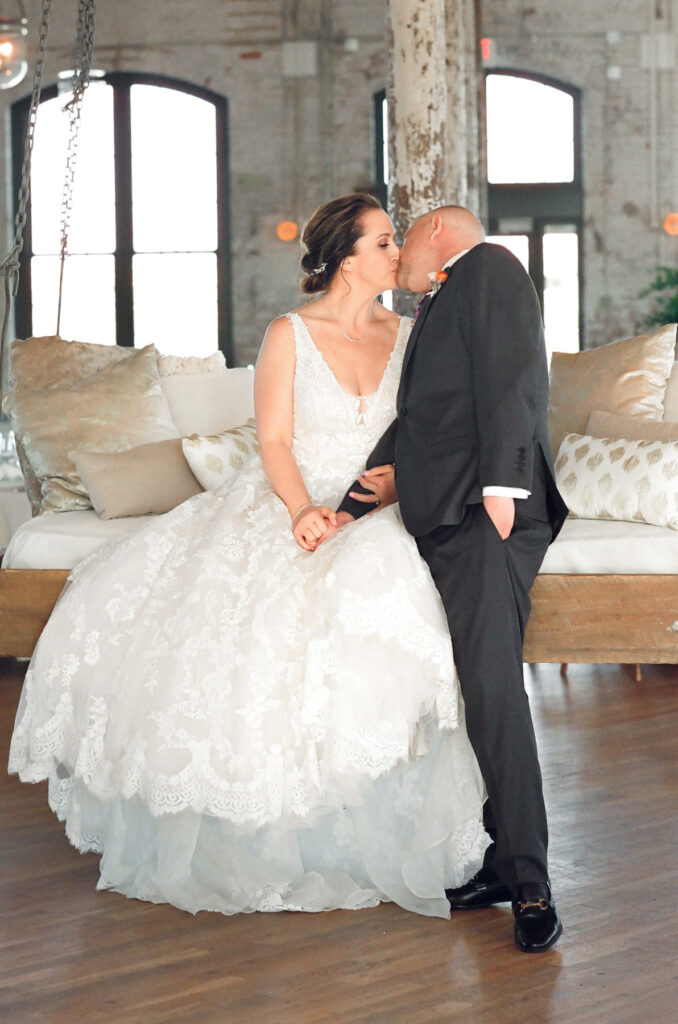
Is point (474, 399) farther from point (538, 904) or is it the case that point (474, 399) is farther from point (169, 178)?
point (169, 178)

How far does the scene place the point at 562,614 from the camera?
345cm

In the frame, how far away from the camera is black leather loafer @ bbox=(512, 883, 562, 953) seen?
2402mm

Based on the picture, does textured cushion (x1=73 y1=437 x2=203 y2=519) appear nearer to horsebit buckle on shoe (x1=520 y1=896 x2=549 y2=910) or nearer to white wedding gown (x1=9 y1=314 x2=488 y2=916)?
white wedding gown (x1=9 y1=314 x2=488 y2=916)

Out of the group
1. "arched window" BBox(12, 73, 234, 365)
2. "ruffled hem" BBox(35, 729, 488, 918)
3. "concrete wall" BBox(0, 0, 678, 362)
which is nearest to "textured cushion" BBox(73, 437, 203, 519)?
"ruffled hem" BBox(35, 729, 488, 918)

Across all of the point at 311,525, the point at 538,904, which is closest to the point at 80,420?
the point at 311,525

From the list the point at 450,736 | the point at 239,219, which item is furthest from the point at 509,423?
the point at 239,219

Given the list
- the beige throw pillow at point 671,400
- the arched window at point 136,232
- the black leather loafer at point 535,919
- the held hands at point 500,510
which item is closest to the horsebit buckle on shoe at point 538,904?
the black leather loafer at point 535,919

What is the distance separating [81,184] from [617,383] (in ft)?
29.9

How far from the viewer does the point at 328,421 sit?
126 inches

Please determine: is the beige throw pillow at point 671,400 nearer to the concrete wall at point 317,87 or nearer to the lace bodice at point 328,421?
the lace bodice at point 328,421

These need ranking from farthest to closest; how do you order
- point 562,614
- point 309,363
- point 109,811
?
point 562,614, point 309,363, point 109,811

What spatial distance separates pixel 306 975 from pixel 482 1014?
35 cm

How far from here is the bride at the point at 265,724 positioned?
2576mm

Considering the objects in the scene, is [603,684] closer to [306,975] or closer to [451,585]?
[451,585]
